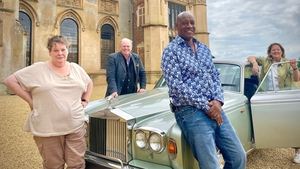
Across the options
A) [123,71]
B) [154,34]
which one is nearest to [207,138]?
[123,71]

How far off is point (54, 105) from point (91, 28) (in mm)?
18492

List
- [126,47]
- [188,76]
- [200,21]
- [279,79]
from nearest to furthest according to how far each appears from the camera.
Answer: [188,76], [279,79], [126,47], [200,21]

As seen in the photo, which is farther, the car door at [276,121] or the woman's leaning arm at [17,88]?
the car door at [276,121]

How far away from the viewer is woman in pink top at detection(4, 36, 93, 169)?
2771 mm

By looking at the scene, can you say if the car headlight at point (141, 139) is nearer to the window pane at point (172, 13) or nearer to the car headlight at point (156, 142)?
the car headlight at point (156, 142)

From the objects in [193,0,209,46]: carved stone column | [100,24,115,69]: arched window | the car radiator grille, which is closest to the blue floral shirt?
the car radiator grille

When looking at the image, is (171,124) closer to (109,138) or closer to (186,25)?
(109,138)

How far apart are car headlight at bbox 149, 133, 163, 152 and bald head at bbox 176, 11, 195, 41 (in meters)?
1.02

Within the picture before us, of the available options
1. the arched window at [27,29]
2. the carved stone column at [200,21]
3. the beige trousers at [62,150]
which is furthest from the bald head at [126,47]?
the carved stone column at [200,21]

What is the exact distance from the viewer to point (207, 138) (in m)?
2.43

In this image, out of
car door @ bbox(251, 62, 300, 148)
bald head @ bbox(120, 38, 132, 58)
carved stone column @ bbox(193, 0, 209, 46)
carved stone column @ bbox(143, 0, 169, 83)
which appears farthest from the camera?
carved stone column @ bbox(193, 0, 209, 46)

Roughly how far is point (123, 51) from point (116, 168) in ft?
8.48

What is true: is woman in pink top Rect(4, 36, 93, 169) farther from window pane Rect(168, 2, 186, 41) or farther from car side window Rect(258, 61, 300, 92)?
window pane Rect(168, 2, 186, 41)

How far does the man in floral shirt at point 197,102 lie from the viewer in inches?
96.5
